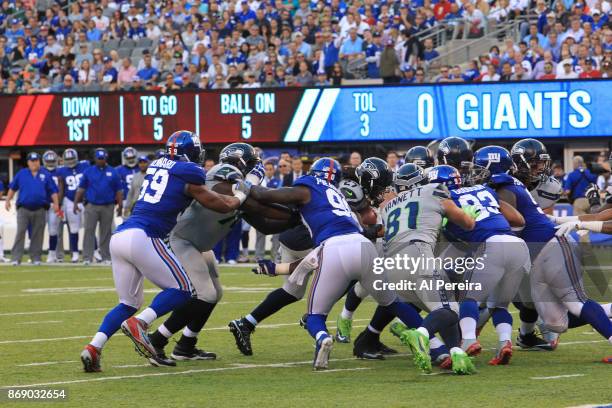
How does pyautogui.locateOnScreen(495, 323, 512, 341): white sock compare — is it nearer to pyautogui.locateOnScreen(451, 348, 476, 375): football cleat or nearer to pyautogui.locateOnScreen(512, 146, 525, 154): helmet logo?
pyautogui.locateOnScreen(451, 348, 476, 375): football cleat

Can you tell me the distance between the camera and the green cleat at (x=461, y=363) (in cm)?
794

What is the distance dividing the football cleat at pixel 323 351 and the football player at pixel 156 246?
0.99 m

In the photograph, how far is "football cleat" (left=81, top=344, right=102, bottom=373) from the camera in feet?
26.6

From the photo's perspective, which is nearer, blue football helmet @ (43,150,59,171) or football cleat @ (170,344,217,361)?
football cleat @ (170,344,217,361)

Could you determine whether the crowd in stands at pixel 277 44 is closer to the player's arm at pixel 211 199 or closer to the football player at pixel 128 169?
the football player at pixel 128 169

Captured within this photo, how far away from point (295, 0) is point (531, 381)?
60.0 feet

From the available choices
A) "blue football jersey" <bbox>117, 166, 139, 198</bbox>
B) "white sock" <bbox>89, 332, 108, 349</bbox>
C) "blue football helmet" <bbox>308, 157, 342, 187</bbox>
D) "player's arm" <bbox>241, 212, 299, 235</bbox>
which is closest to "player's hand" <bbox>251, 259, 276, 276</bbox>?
"player's arm" <bbox>241, 212, 299, 235</bbox>

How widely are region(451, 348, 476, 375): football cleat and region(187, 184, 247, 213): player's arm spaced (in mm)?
1810

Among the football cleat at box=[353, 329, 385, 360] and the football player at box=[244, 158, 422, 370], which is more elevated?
the football player at box=[244, 158, 422, 370]

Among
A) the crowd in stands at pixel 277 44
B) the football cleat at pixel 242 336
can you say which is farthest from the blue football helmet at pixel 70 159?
the football cleat at pixel 242 336

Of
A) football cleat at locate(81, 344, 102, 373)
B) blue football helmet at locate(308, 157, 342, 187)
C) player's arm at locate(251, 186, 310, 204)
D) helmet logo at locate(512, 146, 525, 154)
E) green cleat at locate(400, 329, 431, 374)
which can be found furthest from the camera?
helmet logo at locate(512, 146, 525, 154)

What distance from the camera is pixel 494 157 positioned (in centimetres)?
903

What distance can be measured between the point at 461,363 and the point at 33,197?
12550 mm

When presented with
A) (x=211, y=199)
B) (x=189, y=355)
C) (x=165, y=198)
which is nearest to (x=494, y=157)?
(x=211, y=199)
